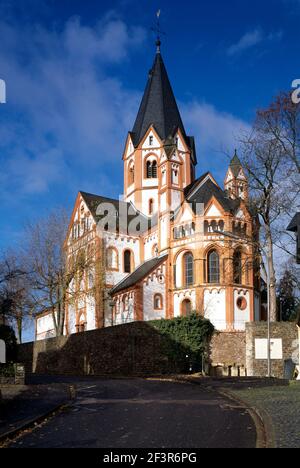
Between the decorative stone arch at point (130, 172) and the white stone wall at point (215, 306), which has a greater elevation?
the decorative stone arch at point (130, 172)

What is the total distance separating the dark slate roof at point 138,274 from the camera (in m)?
49.1

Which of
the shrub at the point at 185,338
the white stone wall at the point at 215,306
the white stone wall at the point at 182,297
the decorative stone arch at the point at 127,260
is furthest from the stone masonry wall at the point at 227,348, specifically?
the decorative stone arch at the point at 127,260

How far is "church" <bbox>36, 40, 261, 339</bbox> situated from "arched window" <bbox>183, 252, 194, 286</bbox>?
78 millimetres

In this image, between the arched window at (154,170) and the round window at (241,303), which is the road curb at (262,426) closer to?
the round window at (241,303)

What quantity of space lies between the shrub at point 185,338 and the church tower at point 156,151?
18.4 meters

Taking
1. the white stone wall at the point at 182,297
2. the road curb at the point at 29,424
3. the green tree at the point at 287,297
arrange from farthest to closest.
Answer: the green tree at the point at 287,297
the white stone wall at the point at 182,297
the road curb at the point at 29,424

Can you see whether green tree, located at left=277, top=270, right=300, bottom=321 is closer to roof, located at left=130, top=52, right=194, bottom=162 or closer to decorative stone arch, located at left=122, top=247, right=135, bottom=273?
decorative stone arch, located at left=122, top=247, right=135, bottom=273

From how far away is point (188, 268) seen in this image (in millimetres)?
48125

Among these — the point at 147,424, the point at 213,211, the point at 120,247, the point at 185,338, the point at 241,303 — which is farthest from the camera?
the point at 120,247

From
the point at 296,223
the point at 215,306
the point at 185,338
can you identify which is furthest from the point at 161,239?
the point at 296,223

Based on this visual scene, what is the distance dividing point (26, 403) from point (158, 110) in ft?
156

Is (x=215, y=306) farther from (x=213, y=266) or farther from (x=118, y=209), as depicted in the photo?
(x=118, y=209)
